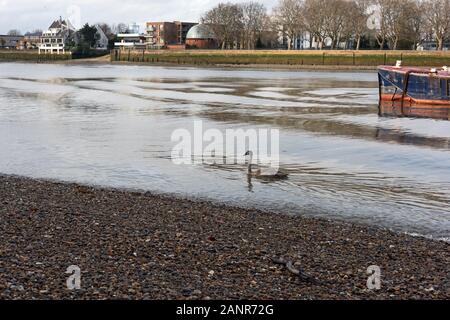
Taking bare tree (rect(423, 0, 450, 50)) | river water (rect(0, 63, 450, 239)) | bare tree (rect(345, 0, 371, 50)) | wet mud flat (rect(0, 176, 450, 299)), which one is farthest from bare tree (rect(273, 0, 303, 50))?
wet mud flat (rect(0, 176, 450, 299))

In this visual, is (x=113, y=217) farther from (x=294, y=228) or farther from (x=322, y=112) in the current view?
(x=322, y=112)

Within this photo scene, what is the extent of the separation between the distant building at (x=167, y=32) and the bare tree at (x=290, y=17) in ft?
176

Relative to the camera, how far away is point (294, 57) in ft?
367

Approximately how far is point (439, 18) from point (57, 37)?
342 ft

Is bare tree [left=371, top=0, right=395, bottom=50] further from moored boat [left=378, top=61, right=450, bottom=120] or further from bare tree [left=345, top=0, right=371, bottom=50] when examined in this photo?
moored boat [left=378, top=61, right=450, bottom=120]

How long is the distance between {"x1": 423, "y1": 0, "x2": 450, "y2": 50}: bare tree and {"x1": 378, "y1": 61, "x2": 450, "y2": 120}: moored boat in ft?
215

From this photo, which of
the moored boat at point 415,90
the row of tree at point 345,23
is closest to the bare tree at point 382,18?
the row of tree at point 345,23

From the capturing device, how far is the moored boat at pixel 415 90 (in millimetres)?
40938

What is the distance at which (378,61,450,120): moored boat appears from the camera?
40.9 meters

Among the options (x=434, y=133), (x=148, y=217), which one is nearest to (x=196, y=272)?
(x=148, y=217)

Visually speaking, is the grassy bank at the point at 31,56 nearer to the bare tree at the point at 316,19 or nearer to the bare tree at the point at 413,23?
the bare tree at the point at 316,19

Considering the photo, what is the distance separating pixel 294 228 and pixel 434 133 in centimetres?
Answer: 1874
